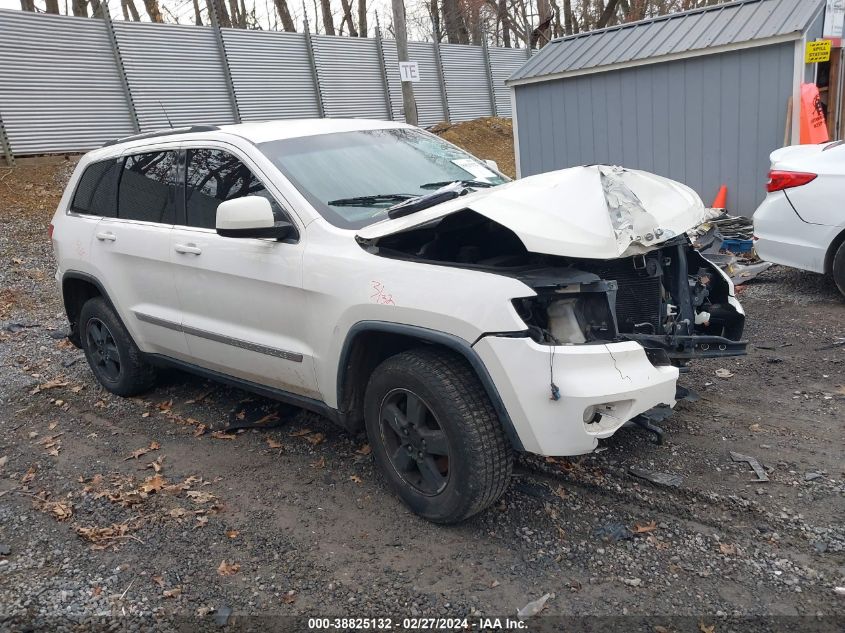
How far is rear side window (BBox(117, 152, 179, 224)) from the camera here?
179 inches

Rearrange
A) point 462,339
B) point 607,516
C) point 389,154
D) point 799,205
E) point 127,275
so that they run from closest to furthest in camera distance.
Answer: point 462,339, point 607,516, point 389,154, point 127,275, point 799,205

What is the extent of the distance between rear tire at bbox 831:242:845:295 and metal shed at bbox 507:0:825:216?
324cm

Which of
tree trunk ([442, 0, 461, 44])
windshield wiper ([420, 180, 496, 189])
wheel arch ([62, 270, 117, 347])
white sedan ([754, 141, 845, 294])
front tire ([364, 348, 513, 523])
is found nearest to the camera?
front tire ([364, 348, 513, 523])

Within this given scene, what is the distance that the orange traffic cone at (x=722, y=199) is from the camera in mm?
9484

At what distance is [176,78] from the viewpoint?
14.6 meters

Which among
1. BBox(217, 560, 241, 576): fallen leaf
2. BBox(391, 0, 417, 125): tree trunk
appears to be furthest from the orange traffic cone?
BBox(217, 560, 241, 576): fallen leaf

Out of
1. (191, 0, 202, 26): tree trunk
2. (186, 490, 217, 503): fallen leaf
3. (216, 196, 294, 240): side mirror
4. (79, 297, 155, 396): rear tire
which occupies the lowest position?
(186, 490, 217, 503): fallen leaf

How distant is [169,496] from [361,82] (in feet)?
54.0

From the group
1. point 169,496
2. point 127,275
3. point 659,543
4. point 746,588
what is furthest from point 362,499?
point 127,275

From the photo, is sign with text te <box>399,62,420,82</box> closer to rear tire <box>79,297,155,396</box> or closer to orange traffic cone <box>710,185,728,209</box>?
orange traffic cone <box>710,185,728,209</box>

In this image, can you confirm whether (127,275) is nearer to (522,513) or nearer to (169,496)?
(169,496)

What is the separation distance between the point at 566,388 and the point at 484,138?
18.8 meters

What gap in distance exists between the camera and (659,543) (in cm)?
313

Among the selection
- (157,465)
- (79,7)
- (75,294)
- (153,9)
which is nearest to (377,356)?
(157,465)
